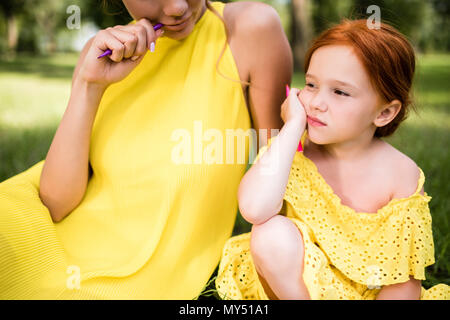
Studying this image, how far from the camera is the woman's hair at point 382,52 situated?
142 cm

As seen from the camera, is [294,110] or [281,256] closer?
[281,256]

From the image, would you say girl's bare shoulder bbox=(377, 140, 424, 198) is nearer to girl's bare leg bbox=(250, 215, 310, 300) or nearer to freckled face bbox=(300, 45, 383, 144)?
freckled face bbox=(300, 45, 383, 144)

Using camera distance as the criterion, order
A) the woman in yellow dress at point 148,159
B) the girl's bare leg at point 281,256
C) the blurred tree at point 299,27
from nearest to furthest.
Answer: the girl's bare leg at point 281,256 → the woman in yellow dress at point 148,159 → the blurred tree at point 299,27

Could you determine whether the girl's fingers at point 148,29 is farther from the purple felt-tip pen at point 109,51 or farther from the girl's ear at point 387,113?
the girl's ear at point 387,113

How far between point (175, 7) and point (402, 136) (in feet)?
6.81

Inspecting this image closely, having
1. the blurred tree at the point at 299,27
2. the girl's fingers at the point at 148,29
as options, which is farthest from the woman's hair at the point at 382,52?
the blurred tree at the point at 299,27

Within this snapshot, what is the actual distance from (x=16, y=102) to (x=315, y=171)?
5141 millimetres

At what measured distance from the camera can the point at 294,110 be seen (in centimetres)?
149

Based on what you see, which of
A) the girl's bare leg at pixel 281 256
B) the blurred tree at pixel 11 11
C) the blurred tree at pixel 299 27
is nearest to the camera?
the girl's bare leg at pixel 281 256

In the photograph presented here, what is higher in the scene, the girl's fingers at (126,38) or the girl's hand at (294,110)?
the girl's fingers at (126,38)

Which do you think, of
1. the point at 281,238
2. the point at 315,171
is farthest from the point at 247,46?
the point at 281,238

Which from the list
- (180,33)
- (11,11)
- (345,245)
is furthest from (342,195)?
(11,11)

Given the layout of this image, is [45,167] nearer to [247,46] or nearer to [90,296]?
[90,296]

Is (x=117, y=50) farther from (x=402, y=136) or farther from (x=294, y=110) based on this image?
(x=402, y=136)
